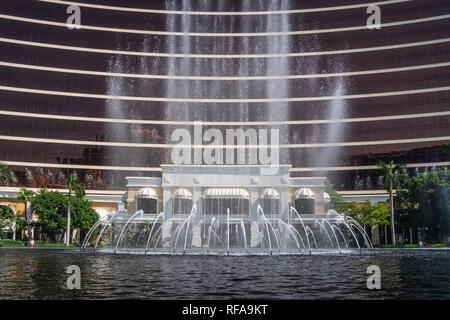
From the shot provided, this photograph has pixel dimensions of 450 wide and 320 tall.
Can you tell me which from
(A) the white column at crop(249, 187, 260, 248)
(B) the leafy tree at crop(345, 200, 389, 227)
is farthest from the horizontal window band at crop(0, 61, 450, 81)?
(A) the white column at crop(249, 187, 260, 248)

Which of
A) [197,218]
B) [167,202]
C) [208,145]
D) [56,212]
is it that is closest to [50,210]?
[56,212]

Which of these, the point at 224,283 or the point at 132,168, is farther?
the point at 132,168

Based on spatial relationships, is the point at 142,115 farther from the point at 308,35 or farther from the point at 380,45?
the point at 380,45

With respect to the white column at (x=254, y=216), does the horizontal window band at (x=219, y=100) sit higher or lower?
higher

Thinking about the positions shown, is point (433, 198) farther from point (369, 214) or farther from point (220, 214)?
point (220, 214)

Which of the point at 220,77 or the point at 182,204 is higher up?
the point at 220,77

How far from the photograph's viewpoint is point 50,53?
8994 centimetres

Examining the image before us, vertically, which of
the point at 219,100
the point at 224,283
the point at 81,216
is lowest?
the point at 224,283

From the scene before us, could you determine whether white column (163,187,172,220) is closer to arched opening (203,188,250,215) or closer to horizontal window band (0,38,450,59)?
arched opening (203,188,250,215)

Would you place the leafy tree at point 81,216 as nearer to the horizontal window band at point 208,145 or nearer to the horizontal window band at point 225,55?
the horizontal window band at point 208,145

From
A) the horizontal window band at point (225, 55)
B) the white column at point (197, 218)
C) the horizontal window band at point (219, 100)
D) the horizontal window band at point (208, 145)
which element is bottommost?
the white column at point (197, 218)

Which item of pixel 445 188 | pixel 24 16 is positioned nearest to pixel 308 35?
pixel 445 188

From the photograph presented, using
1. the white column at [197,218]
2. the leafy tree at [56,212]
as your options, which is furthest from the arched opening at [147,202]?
the leafy tree at [56,212]

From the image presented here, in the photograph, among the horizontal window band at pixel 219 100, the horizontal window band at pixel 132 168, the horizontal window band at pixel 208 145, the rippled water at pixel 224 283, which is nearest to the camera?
A: the rippled water at pixel 224 283
